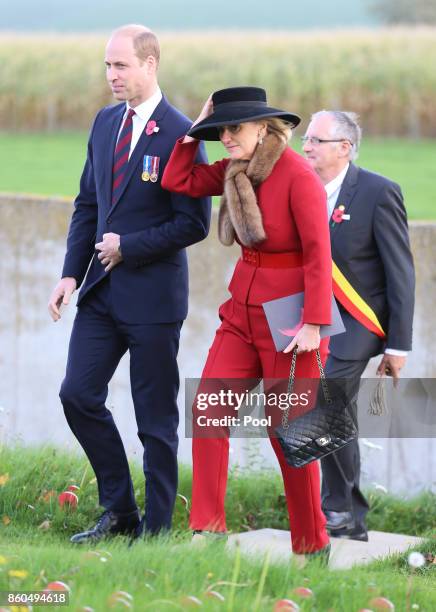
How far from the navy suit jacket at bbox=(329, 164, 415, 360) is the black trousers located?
0.05 meters

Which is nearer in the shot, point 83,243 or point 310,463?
point 310,463

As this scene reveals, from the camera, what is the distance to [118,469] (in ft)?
19.1

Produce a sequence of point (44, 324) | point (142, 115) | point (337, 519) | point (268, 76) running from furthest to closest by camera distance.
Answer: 1. point (268, 76)
2. point (44, 324)
3. point (337, 519)
4. point (142, 115)

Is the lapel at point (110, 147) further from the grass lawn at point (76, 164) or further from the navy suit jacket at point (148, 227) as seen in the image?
the grass lawn at point (76, 164)

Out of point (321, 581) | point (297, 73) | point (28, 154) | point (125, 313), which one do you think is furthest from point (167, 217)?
point (297, 73)

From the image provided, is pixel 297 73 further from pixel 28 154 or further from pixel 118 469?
pixel 118 469

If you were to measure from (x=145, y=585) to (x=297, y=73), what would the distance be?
11977mm

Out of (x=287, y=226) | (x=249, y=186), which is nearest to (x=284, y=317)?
(x=287, y=226)

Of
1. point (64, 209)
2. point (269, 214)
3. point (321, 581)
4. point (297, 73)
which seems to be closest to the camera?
point (321, 581)

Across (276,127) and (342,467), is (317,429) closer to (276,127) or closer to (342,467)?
A: (276,127)

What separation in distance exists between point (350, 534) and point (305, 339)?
5.75 feet

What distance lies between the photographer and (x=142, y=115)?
564 centimetres

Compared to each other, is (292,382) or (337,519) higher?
(292,382)

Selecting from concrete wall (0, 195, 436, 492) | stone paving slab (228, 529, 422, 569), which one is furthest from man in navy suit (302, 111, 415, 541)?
concrete wall (0, 195, 436, 492)
